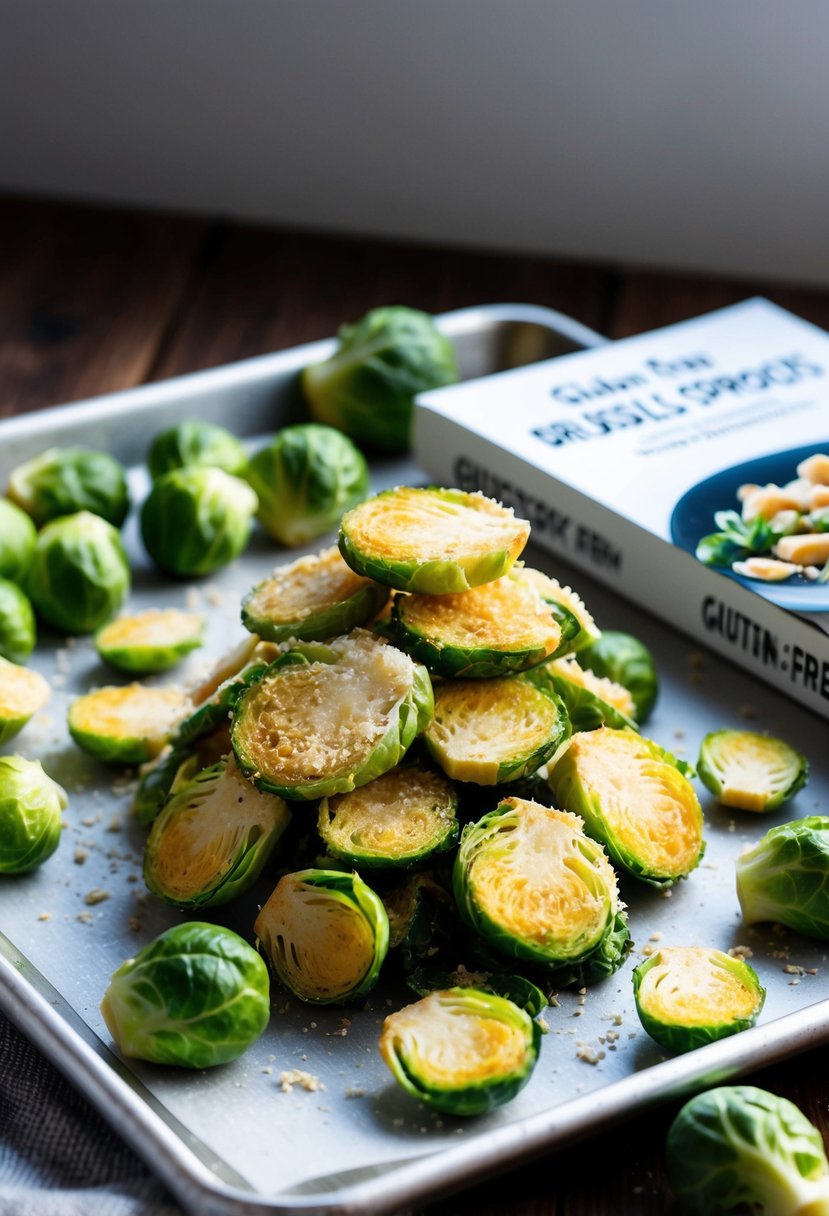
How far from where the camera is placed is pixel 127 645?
8.64 feet

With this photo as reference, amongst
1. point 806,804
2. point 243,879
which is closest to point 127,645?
point 243,879

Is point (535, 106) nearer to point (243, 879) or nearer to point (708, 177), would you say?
point (708, 177)

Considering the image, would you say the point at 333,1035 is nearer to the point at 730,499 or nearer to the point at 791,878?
the point at 791,878

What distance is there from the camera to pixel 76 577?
271 centimetres

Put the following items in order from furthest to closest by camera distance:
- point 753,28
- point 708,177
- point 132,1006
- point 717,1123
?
point 708,177 → point 753,28 → point 132,1006 → point 717,1123

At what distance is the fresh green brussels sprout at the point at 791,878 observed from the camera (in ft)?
6.52

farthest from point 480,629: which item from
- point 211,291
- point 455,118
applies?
point 455,118

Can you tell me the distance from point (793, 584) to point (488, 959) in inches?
34.9

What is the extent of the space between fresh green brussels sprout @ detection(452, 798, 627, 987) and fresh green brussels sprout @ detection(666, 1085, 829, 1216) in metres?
0.24

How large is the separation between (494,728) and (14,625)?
937 millimetres

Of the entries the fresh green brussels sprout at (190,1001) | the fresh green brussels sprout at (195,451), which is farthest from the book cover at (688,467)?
the fresh green brussels sprout at (190,1001)

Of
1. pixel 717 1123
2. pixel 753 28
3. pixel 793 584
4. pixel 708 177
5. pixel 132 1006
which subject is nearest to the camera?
pixel 717 1123

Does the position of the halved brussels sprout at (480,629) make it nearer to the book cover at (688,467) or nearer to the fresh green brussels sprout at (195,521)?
the book cover at (688,467)

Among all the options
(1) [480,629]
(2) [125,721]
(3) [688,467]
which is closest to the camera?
(1) [480,629]
